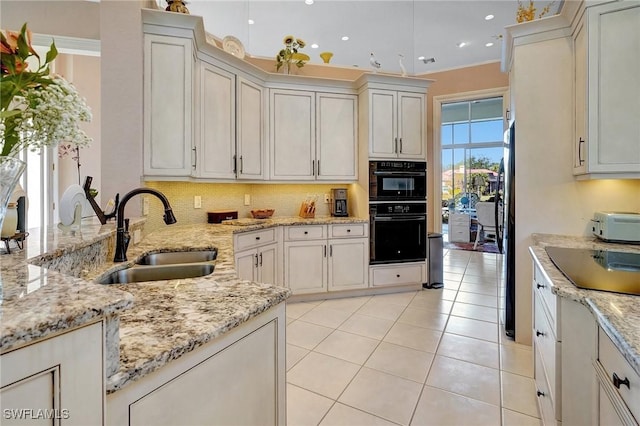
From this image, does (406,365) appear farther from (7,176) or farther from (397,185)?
(7,176)

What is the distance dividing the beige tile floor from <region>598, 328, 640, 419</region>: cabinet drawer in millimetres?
946

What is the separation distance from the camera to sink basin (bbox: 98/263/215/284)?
5.02 ft

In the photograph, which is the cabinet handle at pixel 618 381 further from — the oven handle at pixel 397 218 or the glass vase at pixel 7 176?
the oven handle at pixel 397 218

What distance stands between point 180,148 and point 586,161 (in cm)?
289

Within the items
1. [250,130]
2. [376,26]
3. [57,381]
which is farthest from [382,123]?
[57,381]

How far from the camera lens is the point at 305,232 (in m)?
3.51

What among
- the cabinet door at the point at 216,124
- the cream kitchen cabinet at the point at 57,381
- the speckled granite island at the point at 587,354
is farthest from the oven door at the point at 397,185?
the cream kitchen cabinet at the point at 57,381

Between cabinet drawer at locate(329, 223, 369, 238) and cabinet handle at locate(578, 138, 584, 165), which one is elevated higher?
cabinet handle at locate(578, 138, 584, 165)

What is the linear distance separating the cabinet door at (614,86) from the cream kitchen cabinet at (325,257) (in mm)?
2242

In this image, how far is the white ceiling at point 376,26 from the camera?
3982 mm

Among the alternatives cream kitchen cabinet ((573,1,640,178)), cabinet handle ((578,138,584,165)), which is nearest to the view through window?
cabinet handle ((578,138,584,165))

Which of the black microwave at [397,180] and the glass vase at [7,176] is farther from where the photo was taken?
the black microwave at [397,180]

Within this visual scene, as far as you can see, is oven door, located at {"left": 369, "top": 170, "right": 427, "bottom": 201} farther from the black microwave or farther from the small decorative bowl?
the small decorative bowl

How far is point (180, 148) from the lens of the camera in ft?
8.30
